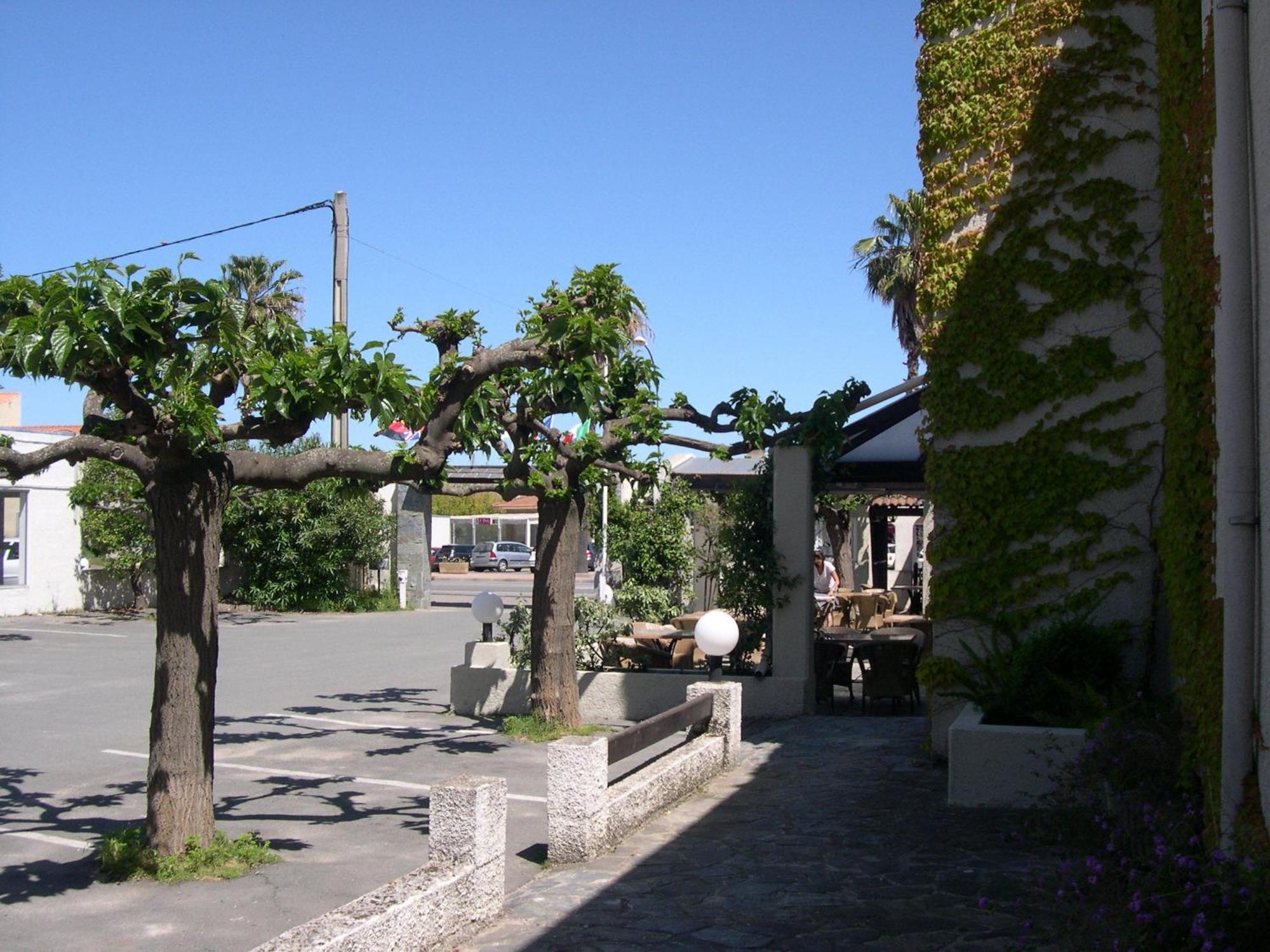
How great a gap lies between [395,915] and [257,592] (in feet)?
80.2

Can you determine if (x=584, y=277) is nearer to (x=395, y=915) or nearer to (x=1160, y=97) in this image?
(x=1160, y=97)

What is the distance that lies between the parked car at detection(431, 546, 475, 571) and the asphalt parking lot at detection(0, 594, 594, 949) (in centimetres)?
4126

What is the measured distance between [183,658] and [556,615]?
204 inches

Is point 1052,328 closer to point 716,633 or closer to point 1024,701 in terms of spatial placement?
point 1024,701

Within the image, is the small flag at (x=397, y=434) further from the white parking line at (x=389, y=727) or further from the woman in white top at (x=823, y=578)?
the woman in white top at (x=823, y=578)

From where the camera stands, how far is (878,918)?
19.0 feet

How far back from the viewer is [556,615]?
1173 cm

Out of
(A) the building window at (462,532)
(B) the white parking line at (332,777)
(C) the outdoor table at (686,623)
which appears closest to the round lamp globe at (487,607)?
(C) the outdoor table at (686,623)

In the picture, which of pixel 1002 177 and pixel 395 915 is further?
pixel 1002 177

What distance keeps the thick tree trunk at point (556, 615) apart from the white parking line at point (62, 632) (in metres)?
13.1

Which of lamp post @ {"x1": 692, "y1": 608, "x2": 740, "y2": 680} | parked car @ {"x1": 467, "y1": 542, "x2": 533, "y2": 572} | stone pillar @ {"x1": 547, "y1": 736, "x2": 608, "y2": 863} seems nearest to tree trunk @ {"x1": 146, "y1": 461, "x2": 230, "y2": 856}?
stone pillar @ {"x1": 547, "y1": 736, "x2": 608, "y2": 863}

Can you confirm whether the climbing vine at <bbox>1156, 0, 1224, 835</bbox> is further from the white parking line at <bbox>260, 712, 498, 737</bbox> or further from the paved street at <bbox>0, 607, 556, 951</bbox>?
the white parking line at <bbox>260, 712, 498, 737</bbox>

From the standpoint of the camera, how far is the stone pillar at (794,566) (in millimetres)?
12359

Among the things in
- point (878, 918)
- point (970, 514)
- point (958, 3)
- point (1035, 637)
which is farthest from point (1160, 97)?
point (878, 918)
